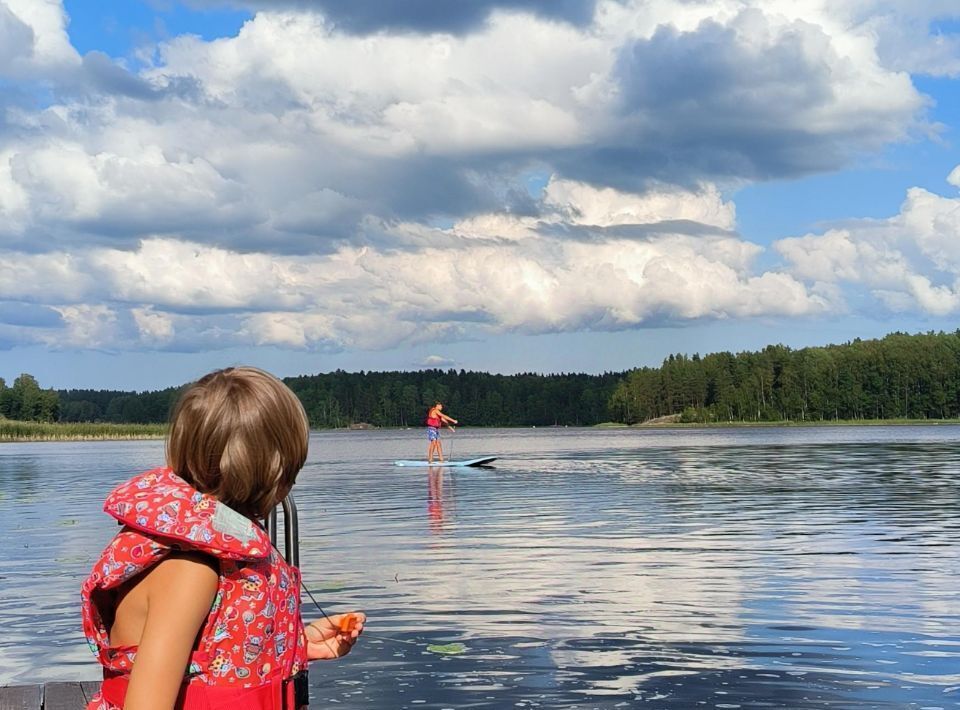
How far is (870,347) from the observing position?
654ft

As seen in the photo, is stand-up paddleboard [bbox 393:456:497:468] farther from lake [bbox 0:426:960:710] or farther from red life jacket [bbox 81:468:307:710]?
red life jacket [bbox 81:468:307:710]

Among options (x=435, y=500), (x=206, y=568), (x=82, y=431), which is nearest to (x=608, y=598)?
(x=206, y=568)

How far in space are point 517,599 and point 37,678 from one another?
18.7 feet

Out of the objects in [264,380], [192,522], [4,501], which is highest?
[264,380]

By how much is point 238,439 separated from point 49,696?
154 inches

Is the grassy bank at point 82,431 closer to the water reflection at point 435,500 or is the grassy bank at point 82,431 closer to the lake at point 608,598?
the water reflection at point 435,500

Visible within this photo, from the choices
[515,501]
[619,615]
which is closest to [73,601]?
[619,615]

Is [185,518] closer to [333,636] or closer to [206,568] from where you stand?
[206,568]

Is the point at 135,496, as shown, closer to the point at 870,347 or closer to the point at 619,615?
the point at 619,615

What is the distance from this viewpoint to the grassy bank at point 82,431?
109m

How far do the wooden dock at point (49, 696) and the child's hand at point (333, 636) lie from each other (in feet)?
9.29

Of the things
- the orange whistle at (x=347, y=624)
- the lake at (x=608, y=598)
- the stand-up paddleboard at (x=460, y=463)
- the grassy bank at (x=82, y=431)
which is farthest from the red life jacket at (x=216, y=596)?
the grassy bank at (x=82, y=431)

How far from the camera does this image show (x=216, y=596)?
3031 millimetres

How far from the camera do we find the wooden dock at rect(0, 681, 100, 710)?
6.09 metres
